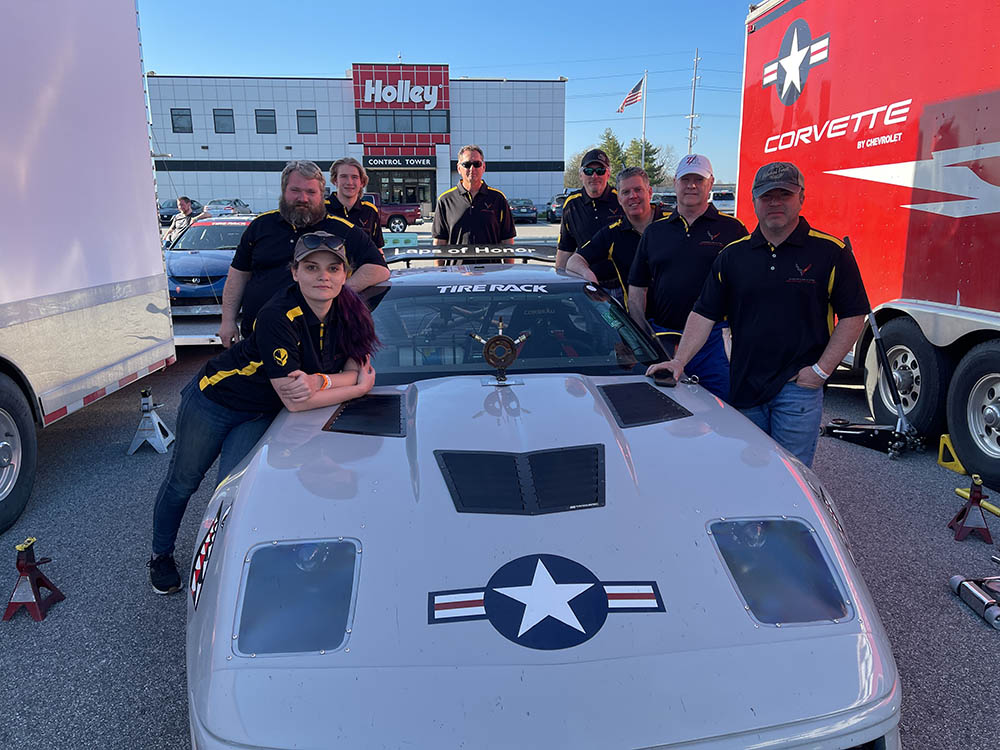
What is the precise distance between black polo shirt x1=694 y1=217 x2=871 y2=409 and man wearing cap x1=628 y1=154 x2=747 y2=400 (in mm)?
540

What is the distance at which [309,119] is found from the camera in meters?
45.0

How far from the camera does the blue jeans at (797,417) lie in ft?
10.7

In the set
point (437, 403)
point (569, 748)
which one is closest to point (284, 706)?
point (569, 748)

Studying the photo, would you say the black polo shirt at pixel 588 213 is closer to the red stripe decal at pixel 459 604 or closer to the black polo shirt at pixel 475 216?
the black polo shirt at pixel 475 216

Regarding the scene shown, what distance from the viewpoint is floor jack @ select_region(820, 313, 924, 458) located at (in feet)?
16.1

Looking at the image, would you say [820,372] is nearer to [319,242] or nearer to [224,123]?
[319,242]

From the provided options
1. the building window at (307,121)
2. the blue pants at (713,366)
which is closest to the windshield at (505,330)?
the blue pants at (713,366)

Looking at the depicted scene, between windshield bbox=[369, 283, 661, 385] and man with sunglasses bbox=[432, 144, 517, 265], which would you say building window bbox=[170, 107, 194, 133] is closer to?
man with sunglasses bbox=[432, 144, 517, 265]

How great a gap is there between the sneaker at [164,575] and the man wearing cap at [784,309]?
232 cm

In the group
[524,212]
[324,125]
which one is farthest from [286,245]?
[324,125]

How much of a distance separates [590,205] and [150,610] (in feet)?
12.4

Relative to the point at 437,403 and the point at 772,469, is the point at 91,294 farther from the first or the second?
the point at 772,469

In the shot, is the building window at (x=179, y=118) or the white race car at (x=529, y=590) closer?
the white race car at (x=529, y=590)

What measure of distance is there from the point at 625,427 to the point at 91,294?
375cm
